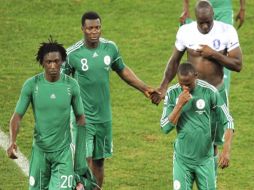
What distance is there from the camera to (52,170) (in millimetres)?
13312

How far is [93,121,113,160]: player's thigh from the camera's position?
14961 mm

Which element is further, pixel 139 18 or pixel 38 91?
pixel 139 18

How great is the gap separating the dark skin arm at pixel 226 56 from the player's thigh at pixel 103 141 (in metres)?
1.72

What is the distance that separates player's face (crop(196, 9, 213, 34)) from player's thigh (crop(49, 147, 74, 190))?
242 cm

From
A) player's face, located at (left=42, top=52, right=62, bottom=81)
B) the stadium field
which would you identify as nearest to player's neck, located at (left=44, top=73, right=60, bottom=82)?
player's face, located at (left=42, top=52, right=62, bottom=81)

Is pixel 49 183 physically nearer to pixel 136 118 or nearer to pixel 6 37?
pixel 136 118

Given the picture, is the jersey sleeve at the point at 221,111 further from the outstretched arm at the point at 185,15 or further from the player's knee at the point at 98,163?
the outstretched arm at the point at 185,15

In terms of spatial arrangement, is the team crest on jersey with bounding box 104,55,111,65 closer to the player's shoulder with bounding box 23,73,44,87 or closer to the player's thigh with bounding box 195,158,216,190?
the player's shoulder with bounding box 23,73,44,87

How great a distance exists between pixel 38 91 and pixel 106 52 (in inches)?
72.8

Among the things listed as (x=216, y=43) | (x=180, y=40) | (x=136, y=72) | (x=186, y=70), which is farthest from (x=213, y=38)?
(x=136, y=72)

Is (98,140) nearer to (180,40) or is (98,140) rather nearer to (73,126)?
(73,126)

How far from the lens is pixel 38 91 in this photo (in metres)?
13.1

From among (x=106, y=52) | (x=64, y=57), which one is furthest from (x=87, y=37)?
(x=64, y=57)

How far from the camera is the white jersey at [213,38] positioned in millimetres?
14320
